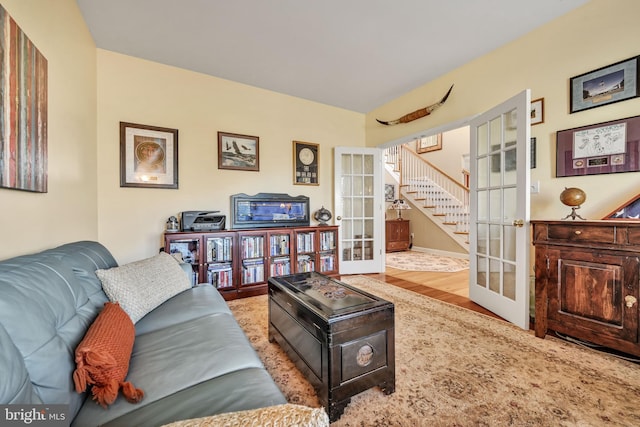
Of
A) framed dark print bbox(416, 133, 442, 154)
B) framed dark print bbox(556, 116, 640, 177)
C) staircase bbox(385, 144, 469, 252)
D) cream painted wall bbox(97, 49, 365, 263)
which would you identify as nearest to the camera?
framed dark print bbox(556, 116, 640, 177)

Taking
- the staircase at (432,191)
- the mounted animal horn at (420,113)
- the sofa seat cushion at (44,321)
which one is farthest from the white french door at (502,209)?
the staircase at (432,191)

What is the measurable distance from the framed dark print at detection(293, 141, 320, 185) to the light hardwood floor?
1731 millimetres

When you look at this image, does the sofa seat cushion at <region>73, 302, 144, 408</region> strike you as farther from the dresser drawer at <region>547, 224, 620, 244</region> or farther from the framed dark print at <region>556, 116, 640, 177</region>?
the framed dark print at <region>556, 116, 640, 177</region>

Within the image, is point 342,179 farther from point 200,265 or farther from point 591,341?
point 591,341

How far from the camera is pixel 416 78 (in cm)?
318

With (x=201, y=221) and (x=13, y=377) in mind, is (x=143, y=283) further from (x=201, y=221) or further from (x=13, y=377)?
(x=201, y=221)

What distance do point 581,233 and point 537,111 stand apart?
118 centimetres

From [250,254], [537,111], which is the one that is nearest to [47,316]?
[250,254]

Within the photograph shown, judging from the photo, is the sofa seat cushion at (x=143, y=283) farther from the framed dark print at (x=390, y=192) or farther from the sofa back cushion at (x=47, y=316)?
the framed dark print at (x=390, y=192)

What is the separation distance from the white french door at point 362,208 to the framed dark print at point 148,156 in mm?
2276

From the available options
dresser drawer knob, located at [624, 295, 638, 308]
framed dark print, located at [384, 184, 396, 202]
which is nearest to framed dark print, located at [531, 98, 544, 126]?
dresser drawer knob, located at [624, 295, 638, 308]

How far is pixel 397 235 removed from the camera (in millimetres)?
6184

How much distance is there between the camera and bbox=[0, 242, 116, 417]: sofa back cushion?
2.32ft

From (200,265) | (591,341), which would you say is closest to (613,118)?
(591,341)
